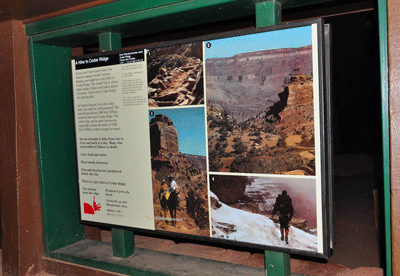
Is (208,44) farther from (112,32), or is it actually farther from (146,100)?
(112,32)

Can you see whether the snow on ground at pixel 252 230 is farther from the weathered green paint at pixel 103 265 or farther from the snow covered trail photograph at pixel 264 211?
the weathered green paint at pixel 103 265

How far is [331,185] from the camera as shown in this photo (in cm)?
222

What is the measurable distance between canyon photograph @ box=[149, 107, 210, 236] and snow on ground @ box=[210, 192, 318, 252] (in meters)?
A: 0.11

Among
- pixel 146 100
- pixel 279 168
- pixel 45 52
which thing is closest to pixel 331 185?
pixel 279 168

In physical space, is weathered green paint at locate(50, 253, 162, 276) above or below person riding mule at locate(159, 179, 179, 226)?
below

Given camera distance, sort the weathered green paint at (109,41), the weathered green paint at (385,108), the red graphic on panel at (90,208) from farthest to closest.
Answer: the red graphic on panel at (90,208) → the weathered green paint at (109,41) → the weathered green paint at (385,108)

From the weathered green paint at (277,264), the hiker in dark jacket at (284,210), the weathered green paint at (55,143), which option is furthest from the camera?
the weathered green paint at (55,143)

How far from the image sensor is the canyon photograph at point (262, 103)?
2256mm

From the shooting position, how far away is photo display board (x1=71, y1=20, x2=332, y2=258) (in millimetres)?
2268

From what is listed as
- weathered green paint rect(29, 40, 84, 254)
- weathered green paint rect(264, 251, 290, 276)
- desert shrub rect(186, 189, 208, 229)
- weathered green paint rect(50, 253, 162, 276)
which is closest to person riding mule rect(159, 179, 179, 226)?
desert shrub rect(186, 189, 208, 229)

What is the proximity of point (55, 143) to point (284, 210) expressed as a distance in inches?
91.0

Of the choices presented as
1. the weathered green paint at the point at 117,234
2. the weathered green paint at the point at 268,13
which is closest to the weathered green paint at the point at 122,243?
the weathered green paint at the point at 117,234

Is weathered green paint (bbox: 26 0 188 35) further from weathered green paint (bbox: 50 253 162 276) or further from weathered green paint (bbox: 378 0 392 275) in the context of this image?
weathered green paint (bbox: 50 253 162 276)

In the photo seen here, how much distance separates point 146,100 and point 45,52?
4.28 feet
